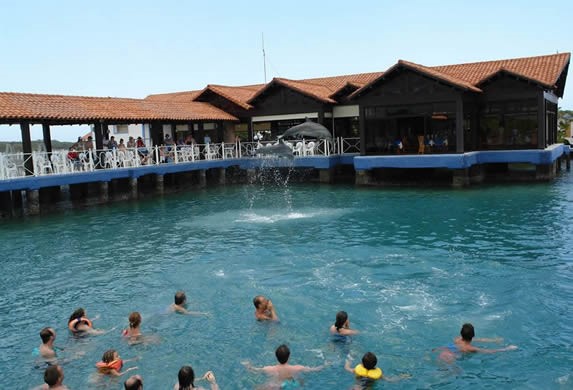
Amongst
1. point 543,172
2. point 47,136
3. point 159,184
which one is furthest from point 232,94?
point 543,172

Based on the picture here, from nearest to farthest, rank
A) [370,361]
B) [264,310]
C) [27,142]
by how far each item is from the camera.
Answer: [370,361], [264,310], [27,142]

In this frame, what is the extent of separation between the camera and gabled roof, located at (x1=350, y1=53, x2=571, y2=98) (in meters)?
28.1

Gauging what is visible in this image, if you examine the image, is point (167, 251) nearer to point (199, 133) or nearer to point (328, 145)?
point (328, 145)

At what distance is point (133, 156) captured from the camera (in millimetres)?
29078

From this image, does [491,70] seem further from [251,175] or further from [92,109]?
[92,109]

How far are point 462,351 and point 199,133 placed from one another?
32.1 meters

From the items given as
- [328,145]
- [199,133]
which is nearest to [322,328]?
[328,145]

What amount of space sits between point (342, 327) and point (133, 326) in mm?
3658

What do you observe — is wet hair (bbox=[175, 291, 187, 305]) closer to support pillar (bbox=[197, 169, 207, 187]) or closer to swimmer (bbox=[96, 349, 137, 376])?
swimmer (bbox=[96, 349, 137, 376])

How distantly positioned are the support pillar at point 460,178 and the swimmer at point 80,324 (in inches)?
844

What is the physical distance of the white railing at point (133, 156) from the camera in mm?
24234

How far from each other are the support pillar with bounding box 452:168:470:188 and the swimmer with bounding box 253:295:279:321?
19598mm

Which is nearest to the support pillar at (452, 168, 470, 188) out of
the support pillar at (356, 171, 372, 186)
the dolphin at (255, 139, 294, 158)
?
the support pillar at (356, 171, 372, 186)

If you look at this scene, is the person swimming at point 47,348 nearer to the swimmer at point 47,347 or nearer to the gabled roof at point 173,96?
the swimmer at point 47,347
